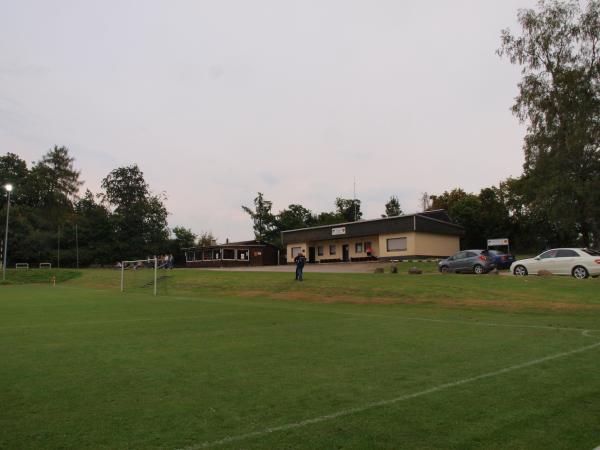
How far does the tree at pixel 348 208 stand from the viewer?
258 feet

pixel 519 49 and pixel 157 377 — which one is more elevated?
pixel 519 49

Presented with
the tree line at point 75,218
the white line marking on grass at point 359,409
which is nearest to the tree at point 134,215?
the tree line at point 75,218

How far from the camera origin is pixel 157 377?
6.44 meters

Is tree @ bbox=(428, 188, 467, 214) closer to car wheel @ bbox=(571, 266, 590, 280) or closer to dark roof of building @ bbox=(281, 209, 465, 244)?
dark roof of building @ bbox=(281, 209, 465, 244)

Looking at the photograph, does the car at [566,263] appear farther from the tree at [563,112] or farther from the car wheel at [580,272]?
the tree at [563,112]

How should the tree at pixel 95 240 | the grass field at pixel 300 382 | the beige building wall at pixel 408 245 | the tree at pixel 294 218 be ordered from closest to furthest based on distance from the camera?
1. the grass field at pixel 300 382
2. the beige building wall at pixel 408 245
3. the tree at pixel 95 240
4. the tree at pixel 294 218

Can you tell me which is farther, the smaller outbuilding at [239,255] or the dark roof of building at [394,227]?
the smaller outbuilding at [239,255]

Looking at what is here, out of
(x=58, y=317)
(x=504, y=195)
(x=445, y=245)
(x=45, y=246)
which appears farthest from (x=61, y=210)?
(x=58, y=317)

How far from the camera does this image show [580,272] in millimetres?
22766

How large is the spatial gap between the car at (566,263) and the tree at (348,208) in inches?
2083

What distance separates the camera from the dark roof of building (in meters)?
45.0

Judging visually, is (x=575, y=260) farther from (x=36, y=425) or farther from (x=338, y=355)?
(x=36, y=425)

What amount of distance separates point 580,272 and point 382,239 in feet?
83.3

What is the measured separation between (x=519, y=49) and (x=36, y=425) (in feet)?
126
